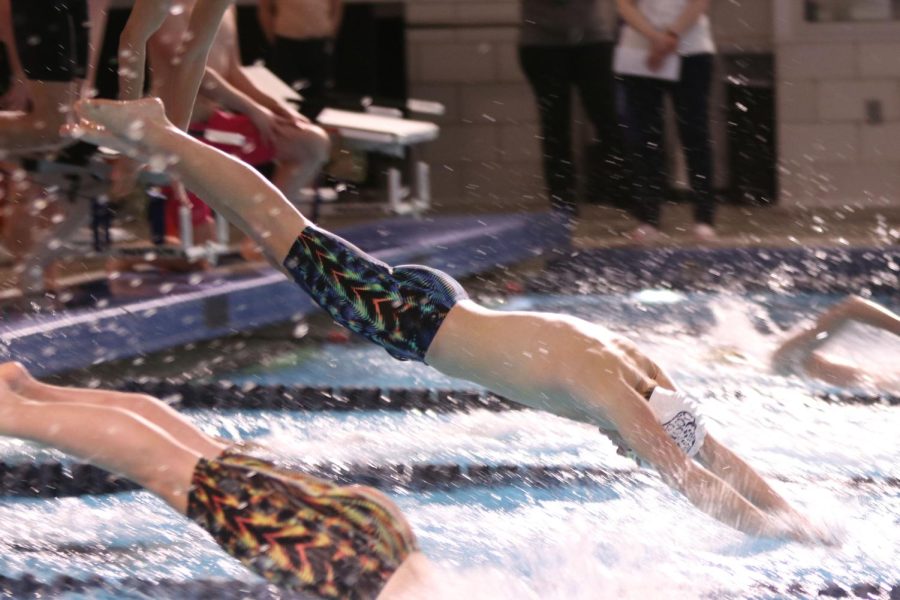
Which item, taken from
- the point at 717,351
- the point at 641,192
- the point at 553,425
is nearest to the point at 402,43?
the point at 641,192

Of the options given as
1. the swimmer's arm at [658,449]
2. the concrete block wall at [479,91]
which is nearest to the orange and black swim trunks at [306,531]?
the swimmer's arm at [658,449]

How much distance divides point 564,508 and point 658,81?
3951mm

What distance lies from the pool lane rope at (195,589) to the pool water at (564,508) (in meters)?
0.02

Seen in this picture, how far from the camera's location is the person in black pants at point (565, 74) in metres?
6.98

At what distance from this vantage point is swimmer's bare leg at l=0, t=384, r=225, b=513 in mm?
1835

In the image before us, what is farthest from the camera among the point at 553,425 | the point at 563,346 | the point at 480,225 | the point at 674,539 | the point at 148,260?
the point at 480,225

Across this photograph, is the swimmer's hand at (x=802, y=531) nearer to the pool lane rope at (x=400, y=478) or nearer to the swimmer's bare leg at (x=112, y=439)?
the pool lane rope at (x=400, y=478)

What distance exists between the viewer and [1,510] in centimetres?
248

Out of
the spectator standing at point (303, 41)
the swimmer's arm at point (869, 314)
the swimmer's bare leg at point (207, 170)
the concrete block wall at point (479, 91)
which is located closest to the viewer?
the swimmer's bare leg at point (207, 170)

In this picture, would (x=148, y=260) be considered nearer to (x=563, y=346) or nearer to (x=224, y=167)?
(x=224, y=167)

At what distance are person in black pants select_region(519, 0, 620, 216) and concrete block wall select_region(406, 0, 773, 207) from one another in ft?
1.37

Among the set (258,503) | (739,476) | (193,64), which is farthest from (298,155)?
(258,503)

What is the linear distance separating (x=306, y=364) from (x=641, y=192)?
2.61 m

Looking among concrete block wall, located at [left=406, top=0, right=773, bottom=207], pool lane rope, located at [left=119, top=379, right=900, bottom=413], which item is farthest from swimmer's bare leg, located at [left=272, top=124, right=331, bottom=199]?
concrete block wall, located at [left=406, top=0, right=773, bottom=207]
